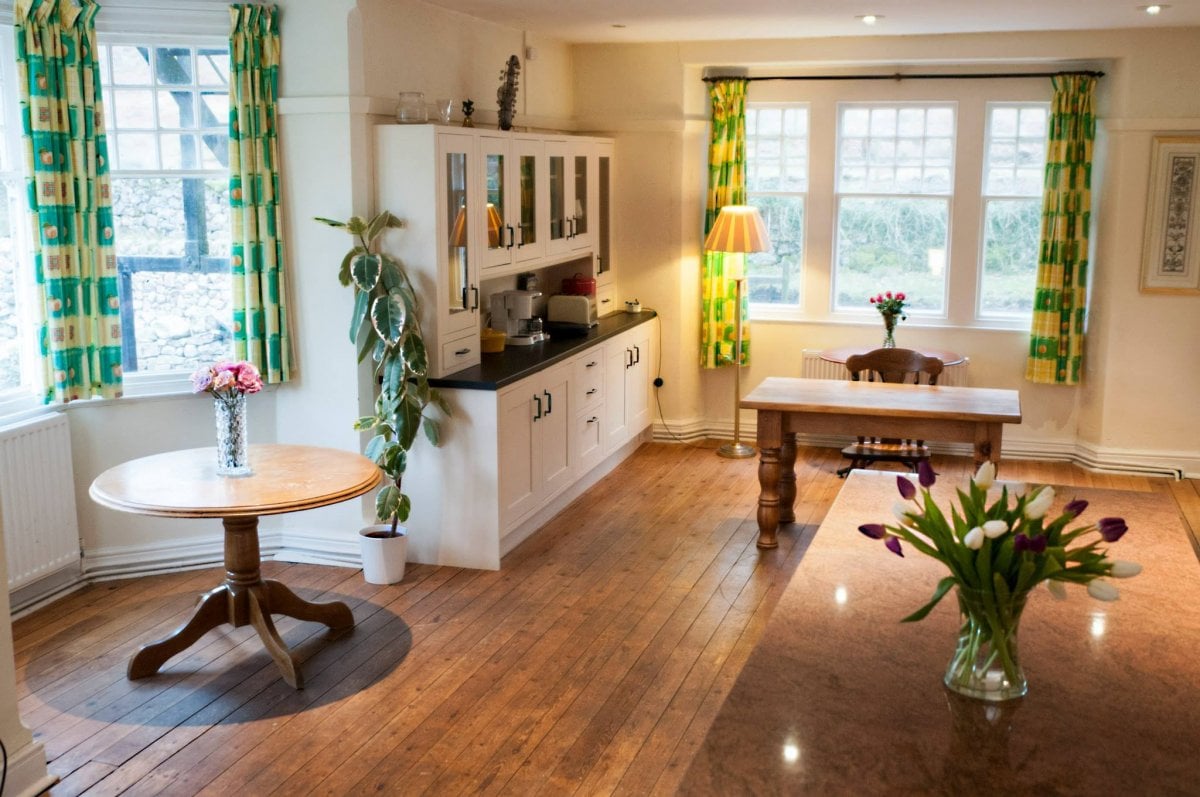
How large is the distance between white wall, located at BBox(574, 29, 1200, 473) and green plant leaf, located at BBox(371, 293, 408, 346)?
9.78 ft

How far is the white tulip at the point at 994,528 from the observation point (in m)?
2.05

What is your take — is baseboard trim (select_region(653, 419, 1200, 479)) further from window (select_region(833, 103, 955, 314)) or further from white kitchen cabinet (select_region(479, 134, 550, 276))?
white kitchen cabinet (select_region(479, 134, 550, 276))

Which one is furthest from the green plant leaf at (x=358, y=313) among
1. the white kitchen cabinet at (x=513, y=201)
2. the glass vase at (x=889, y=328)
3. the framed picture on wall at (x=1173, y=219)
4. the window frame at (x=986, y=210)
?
the framed picture on wall at (x=1173, y=219)

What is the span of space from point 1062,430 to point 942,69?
7.77ft

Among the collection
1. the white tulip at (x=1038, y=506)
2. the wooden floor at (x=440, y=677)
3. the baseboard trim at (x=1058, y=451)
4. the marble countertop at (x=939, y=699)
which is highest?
the white tulip at (x=1038, y=506)

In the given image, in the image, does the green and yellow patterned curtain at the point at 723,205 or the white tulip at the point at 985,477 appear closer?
the white tulip at the point at 985,477

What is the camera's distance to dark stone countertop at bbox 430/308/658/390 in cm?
525

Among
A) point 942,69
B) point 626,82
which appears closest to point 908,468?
point 942,69

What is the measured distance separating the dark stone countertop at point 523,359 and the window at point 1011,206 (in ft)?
7.40

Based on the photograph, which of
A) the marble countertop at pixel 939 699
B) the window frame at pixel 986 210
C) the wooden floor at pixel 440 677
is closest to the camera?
the marble countertop at pixel 939 699

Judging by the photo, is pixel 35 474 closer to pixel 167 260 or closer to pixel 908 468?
pixel 167 260

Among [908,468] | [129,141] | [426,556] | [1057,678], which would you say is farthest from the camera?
[908,468]

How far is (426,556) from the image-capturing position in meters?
5.45

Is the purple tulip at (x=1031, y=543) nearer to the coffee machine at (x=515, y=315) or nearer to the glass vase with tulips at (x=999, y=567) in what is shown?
the glass vase with tulips at (x=999, y=567)
